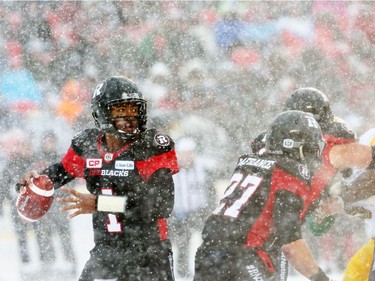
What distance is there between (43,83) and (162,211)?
3977 millimetres

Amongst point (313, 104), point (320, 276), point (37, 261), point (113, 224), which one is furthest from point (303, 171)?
point (37, 261)

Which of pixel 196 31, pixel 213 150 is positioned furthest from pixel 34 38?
pixel 213 150

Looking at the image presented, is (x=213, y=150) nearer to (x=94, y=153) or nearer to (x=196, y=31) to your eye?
(x=196, y=31)

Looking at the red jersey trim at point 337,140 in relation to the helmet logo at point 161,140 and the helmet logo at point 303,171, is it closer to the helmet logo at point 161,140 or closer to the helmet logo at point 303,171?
the helmet logo at point 303,171

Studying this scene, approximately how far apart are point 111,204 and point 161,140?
0.41m

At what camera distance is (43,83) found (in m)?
6.96

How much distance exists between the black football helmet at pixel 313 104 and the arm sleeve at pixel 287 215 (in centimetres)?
126

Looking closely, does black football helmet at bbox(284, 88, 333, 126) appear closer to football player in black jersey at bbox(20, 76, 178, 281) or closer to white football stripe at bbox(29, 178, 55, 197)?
football player in black jersey at bbox(20, 76, 178, 281)

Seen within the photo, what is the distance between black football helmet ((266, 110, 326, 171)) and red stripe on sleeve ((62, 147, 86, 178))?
1.03 metres

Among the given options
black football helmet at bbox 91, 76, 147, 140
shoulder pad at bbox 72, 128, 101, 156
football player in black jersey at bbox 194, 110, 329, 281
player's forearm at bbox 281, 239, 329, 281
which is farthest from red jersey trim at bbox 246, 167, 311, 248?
shoulder pad at bbox 72, 128, 101, 156

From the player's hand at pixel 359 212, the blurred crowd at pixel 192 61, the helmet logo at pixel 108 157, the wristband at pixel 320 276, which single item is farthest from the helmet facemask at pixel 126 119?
the blurred crowd at pixel 192 61

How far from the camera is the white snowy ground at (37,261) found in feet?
19.3

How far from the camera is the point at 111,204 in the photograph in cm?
322

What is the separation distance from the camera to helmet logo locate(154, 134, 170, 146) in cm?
334
